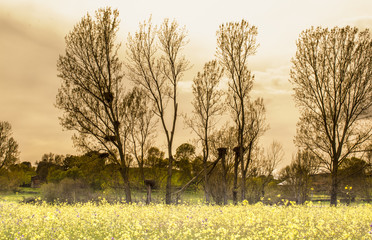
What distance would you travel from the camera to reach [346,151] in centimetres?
2311

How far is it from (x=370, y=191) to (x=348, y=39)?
2453cm

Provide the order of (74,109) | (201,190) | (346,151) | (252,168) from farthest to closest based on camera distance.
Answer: (252,168) → (201,190) → (346,151) → (74,109)

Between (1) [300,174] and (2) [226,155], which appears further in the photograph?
(1) [300,174]

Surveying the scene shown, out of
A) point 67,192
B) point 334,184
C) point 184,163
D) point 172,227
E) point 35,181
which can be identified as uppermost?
point 184,163

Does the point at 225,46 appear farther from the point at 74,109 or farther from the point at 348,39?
the point at 74,109

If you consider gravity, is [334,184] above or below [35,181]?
above

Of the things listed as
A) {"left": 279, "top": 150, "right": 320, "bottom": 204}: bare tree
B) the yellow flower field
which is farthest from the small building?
the yellow flower field

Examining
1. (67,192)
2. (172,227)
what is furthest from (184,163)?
(172,227)

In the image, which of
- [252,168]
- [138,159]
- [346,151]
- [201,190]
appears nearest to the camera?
[346,151]

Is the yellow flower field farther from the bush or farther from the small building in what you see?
the small building

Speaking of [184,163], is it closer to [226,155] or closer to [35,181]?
[226,155]

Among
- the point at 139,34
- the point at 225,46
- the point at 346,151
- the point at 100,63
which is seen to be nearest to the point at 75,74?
the point at 100,63

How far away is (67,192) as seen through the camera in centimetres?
3388

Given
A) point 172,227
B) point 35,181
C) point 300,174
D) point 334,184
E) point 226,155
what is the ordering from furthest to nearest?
point 35,181 < point 300,174 < point 226,155 < point 334,184 < point 172,227
